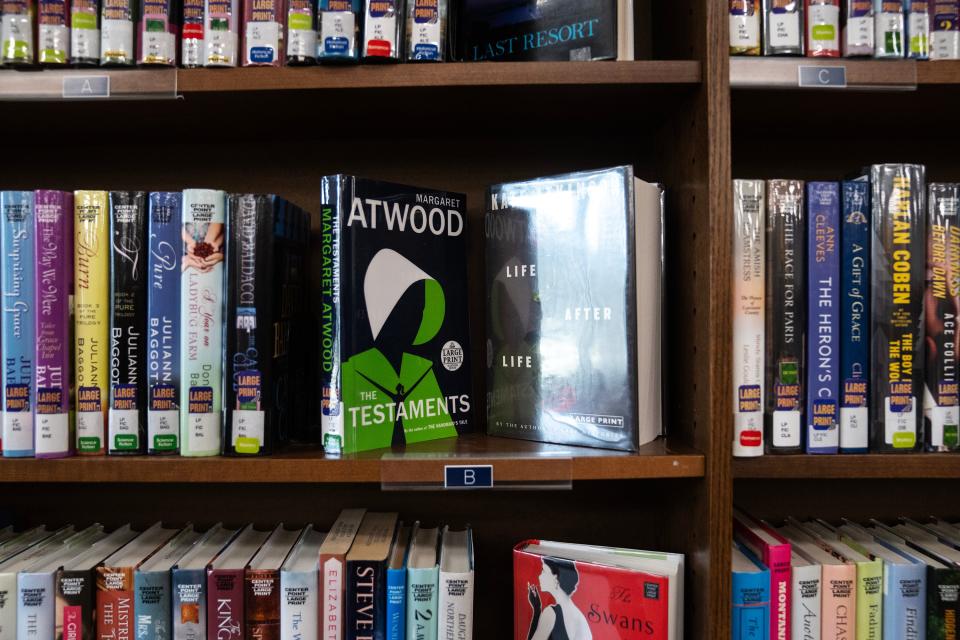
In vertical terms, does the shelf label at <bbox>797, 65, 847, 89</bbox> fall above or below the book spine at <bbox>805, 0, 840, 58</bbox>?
below

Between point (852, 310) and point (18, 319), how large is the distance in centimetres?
105

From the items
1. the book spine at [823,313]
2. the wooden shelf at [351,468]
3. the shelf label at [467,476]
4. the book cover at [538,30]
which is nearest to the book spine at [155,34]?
the book cover at [538,30]

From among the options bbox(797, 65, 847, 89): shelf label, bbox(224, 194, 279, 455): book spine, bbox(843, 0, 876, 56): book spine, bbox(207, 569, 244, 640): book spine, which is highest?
bbox(843, 0, 876, 56): book spine

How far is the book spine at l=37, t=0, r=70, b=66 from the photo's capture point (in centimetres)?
84

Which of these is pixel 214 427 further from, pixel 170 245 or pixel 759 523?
pixel 759 523

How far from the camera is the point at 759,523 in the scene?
0.96 meters

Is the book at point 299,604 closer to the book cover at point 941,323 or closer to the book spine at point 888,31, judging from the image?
the book cover at point 941,323

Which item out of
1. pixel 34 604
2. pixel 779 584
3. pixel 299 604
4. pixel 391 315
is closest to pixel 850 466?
pixel 779 584

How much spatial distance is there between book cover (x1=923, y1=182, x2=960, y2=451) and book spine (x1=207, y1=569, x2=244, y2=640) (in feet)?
A: 2.97

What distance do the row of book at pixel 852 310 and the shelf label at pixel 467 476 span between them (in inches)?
13.7

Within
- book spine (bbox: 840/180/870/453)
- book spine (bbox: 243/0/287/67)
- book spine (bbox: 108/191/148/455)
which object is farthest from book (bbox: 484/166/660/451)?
book spine (bbox: 108/191/148/455)

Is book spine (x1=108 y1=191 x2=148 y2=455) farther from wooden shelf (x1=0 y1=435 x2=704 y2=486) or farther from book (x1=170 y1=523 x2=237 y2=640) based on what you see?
book (x1=170 y1=523 x2=237 y2=640)

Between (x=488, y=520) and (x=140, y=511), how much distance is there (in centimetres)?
60

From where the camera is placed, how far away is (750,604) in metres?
0.84
